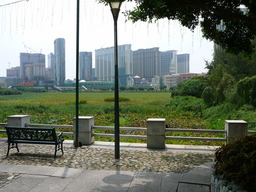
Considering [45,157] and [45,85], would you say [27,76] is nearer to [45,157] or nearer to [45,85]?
[45,85]

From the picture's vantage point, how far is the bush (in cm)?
→ 357

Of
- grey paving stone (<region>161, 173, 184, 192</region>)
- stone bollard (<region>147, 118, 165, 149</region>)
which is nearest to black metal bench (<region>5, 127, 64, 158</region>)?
stone bollard (<region>147, 118, 165, 149</region>)

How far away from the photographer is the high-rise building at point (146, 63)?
10569 centimetres

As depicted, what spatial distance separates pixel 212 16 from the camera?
8.61 m

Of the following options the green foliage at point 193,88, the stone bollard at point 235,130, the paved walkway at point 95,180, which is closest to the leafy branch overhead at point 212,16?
the stone bollard at point 235,130

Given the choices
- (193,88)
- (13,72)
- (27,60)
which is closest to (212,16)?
(193,88)

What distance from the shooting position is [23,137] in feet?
30.1

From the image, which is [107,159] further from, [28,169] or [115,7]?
[115,7]

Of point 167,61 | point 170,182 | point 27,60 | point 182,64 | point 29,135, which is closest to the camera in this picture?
point 170,182

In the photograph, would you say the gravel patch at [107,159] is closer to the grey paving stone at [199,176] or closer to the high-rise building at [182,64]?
the grey paving stone at [199,176]

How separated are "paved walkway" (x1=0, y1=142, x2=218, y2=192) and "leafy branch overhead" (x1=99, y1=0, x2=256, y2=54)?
395 centimetres

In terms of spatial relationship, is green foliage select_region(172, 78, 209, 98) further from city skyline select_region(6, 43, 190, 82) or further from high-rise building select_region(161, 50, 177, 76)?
high-rise building select_region(161, 50, 177, 76)

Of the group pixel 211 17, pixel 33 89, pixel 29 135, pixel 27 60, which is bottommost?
pixel 29 135

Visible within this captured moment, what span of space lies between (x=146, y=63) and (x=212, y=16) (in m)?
105
